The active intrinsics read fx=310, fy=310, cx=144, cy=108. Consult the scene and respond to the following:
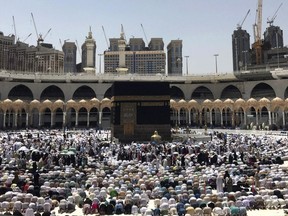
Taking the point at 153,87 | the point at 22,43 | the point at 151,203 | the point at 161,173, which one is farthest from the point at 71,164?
the point at 22,43

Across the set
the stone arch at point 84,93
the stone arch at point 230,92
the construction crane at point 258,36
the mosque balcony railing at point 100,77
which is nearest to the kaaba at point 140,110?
the mosque balcony railing at point 100,77

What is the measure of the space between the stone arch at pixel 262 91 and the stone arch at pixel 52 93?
1296 inches

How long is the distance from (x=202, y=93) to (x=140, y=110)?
30804 millimetres

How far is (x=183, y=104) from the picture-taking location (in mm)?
47250

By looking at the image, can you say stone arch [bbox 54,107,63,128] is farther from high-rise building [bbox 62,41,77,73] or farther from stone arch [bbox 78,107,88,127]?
high-rise building [bbox 62,41,77,73]

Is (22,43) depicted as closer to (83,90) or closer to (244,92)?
(83,90)

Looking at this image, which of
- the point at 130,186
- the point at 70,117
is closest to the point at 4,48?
the point at 70,117

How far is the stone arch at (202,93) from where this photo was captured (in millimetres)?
56734

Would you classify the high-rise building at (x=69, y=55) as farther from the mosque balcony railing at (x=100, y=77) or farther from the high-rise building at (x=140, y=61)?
the mosque balcony railing at (x=100, y=77)

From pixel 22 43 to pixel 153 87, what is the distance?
96.4 metres

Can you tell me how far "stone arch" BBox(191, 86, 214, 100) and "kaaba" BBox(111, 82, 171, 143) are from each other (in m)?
28.7

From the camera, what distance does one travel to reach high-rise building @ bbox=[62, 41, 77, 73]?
133 m

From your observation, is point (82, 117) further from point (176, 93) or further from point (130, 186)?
Result: point (130, 186)

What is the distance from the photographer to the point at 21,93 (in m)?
52.4
